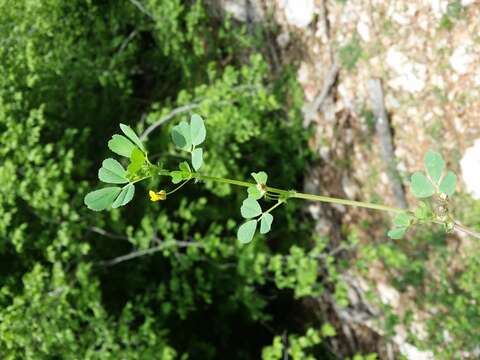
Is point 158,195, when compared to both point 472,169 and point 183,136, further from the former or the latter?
point 472,169

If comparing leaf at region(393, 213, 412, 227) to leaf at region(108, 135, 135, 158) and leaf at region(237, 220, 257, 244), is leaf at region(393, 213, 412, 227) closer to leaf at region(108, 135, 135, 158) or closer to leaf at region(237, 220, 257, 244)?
leaf at region(237, 220, 257, 244)

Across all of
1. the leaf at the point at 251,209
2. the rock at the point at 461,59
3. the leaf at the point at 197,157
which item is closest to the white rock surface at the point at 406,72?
the rock at the point at 461,59

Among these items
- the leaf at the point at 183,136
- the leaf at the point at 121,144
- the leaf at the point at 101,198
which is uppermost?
the leaf at the point at 183,136

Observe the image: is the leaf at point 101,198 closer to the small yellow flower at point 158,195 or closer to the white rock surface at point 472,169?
the small yellow flower at point 158,195

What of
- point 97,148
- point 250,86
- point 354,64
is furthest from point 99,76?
point 354,64

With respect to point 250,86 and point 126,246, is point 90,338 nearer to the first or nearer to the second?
point 126,246

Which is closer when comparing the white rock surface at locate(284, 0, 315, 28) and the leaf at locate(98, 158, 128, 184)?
the leaf at locate(98, 158, 128, 184)

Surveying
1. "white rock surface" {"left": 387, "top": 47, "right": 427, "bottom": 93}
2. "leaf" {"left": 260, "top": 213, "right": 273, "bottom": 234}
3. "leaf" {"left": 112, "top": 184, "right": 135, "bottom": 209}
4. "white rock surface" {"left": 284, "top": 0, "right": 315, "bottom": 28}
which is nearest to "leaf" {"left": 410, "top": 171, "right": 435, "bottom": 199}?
"leaf" {"left": 260, "top": 213, "right": 273, "bottom": 234}
